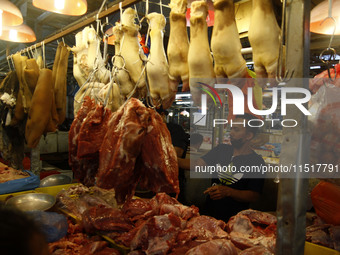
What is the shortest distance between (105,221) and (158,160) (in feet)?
3.00

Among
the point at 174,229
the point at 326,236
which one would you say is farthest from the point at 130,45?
the point at 326,236

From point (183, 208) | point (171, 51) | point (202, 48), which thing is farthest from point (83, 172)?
point (202, 48)

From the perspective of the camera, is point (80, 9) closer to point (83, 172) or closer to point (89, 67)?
point (89, 67)

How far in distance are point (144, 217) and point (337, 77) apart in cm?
226

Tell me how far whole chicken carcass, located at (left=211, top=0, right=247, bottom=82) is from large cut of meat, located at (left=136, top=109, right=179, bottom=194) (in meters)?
0.70

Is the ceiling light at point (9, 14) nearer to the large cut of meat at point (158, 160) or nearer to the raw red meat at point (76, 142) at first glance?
the raw red meat at point (76, 142)

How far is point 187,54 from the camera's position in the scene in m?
2.19

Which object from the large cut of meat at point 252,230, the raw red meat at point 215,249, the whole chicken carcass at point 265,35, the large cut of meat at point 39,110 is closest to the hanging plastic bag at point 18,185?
the large cut of meat at point 39,110

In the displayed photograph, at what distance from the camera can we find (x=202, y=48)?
1962 mm

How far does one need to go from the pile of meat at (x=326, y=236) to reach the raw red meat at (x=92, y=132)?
200 cm

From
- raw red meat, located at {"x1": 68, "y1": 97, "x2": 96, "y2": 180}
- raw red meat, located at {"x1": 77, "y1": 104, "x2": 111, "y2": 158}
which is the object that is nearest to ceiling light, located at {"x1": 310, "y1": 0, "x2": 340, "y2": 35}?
raw red meat, located at {"x1": 77, "y1": 104, "x2": 111, "y2": 158}

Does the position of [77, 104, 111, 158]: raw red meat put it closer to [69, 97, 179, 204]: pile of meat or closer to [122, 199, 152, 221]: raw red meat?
[69, 97, 179, 204]: pile of meat

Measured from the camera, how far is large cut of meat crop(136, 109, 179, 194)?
2.05 meters

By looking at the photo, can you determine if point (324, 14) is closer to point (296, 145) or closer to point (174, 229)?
point (296, 145)
